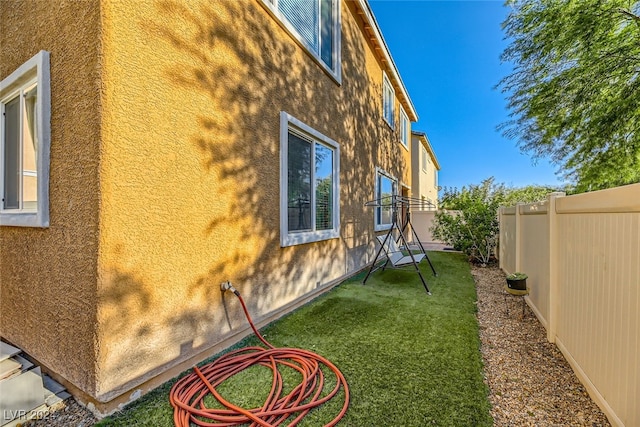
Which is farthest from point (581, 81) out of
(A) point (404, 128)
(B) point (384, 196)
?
(A) point (404, 128)

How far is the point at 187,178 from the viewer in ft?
9.52

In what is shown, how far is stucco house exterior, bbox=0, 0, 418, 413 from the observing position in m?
2.29

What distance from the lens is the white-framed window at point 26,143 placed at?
2.61 m

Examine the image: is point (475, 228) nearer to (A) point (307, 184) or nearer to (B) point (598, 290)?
(A) point (307, 184)

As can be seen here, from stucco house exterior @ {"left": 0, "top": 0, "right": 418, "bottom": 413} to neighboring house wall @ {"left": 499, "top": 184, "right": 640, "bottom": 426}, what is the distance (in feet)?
11.5

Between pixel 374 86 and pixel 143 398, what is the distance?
30.2 feet

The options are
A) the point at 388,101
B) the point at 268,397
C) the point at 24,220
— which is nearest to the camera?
the point at 268,397

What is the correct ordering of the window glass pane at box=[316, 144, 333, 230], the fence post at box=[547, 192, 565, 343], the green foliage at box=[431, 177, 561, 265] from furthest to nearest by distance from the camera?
1. the green foliage at box=[431, 177, 561, 265]
2. the window glass pane at box=[316, 144, 333, 230]
3. the fence post at box=[547, 192, 565, 343]

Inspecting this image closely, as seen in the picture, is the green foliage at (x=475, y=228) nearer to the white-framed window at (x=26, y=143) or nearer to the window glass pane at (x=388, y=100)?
the window glass pane at (x=388, y=100)

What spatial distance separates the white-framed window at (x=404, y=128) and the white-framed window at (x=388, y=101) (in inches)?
57.6

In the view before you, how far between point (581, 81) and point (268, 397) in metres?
9.53

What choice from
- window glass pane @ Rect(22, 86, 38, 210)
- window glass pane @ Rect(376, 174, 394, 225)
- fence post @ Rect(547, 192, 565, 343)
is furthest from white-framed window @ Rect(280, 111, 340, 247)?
fence post @ Rect(547, 192, 565, 343)

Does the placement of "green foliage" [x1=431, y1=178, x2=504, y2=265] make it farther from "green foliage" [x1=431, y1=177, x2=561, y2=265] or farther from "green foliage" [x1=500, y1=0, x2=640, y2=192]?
"green foliage" [x1=500, y1=0, x2=640, y2=192]

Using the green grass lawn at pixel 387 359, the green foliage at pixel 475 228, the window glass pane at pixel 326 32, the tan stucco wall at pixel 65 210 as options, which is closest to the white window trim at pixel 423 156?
the green foliage at pixel 475 228
